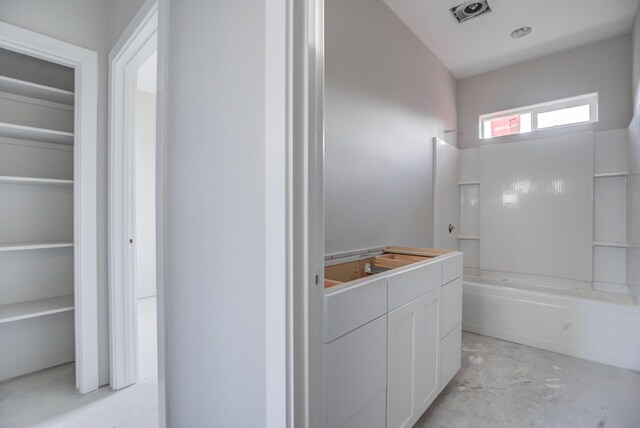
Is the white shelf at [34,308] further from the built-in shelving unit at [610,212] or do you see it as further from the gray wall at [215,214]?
the built-in shelving unit at [610,212]

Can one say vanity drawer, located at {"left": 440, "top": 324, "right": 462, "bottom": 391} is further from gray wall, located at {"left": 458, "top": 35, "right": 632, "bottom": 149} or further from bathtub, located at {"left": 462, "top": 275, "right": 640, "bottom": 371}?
gray wall, located at {"left": 458, "top": 35, "right": 632, "bottom": 149}

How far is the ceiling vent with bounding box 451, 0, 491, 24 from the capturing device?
2.18 meters

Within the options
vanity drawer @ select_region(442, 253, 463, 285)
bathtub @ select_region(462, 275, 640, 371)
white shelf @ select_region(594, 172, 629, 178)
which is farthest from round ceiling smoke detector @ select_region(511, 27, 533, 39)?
bathtub @ select_region(462, 275, 640, 371)

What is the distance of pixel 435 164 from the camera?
2.85 metres

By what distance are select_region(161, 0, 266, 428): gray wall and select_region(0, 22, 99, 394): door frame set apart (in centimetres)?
93

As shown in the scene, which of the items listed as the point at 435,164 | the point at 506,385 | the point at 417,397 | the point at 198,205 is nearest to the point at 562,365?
the point at 506,385

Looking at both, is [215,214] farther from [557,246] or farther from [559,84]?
[559,84]

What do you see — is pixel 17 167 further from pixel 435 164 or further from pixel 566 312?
pixel 566 312

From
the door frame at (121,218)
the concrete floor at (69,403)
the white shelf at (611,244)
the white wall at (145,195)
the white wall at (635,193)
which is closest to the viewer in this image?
the concrete floor at (69,403)

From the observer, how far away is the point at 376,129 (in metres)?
2.09

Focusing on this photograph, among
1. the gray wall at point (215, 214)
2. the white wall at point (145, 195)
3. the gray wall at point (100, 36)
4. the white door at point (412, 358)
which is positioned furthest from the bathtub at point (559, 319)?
the white wall at point (145, 195)

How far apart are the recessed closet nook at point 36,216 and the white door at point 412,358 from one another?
6.63 ft

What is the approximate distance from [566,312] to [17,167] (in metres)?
4.22

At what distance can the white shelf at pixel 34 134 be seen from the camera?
1.69 meters
